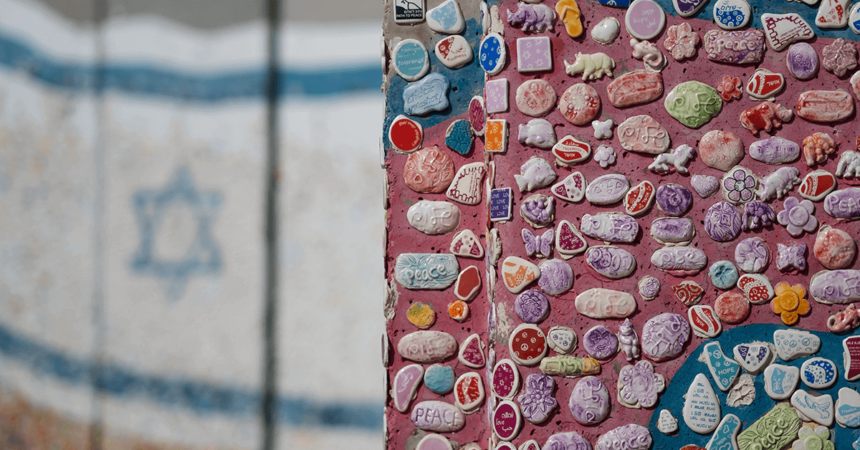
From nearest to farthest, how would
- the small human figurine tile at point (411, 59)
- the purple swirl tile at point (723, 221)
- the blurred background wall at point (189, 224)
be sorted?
1. the purple swirl tile at point (723, 221)
2. the small human figurine tile at point (411, 59)
3. the blurred background wall at point (189, 224)

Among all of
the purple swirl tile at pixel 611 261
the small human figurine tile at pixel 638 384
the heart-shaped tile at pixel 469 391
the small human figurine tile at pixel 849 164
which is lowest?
the heart-shaped tile at pixel 469 391

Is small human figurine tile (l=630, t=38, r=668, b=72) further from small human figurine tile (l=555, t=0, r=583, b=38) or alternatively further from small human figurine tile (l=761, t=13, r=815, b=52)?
small human figurine tile (l=761, t=13, r=815, b=52)

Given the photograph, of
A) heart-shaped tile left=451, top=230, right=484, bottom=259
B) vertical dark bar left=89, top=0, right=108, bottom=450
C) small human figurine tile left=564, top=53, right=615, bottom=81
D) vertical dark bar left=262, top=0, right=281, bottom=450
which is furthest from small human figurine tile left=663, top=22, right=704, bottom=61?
vertical dark bar left=89, top=0, right=108, bottom=450

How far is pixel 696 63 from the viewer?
1024mm

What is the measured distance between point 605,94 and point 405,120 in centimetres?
44

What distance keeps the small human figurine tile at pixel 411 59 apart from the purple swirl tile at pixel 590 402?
2.55 feet

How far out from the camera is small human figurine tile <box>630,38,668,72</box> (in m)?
1.01

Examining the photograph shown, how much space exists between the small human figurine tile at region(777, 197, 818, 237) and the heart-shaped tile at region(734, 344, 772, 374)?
252mm

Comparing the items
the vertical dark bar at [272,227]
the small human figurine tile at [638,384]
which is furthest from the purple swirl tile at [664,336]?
the vertical dark bar at [272,227]

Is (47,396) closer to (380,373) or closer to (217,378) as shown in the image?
(217,378)

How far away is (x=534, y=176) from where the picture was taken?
1019 mm

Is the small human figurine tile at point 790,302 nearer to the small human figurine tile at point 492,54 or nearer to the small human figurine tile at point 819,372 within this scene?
the small human figurine tile at point 819,372

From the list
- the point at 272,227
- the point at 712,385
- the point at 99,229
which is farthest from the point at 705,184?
the point at 99,229

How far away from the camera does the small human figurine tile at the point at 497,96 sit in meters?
1.02
